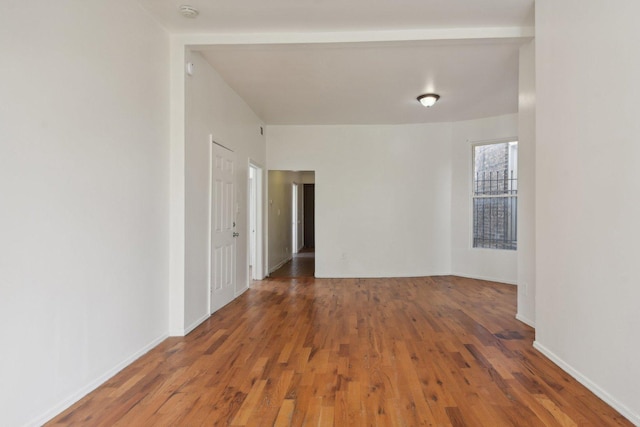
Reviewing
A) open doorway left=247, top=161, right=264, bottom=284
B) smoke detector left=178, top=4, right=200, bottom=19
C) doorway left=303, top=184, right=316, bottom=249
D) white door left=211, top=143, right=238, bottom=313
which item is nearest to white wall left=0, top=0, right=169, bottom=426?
smoke detector left=178, top=4, right=200, bottom=19

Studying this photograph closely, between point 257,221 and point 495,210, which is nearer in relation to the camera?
point 495,210

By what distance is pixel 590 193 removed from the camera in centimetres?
218

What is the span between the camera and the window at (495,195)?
5676 mm

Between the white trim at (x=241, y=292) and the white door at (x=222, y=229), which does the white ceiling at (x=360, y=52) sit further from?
the white trim at (x=241, y=292)

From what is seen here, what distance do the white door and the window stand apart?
4142 mm

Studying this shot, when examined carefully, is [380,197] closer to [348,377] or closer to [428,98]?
[428,98]

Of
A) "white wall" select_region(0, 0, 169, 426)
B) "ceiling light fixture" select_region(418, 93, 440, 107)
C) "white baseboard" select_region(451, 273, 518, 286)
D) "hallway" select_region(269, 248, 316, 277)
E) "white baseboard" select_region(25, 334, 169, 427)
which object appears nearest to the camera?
"white wall" select_region(0, 0, 169, 426)

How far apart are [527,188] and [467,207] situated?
2.73 meters

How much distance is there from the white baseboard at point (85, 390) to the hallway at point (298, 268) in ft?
12.1

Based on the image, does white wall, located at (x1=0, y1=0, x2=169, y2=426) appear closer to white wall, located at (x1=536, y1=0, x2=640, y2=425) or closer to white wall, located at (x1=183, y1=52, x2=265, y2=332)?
white wall, located at (x1=183, y1=52, x2=265, y2=332)

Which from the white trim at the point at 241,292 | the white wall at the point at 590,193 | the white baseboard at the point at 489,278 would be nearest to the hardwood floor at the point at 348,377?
the white wall at the point at 590,193

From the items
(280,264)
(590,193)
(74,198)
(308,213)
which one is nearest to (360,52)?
(590,193)

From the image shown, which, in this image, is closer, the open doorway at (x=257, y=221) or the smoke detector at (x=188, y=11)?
the smoke detector at (x=188, y=11)

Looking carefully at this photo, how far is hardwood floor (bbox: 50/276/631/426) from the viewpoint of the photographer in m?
1.91
